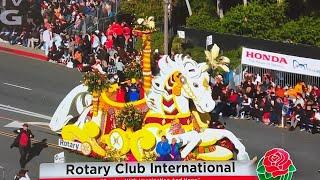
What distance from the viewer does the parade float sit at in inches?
784

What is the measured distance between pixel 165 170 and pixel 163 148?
1168 millimetres

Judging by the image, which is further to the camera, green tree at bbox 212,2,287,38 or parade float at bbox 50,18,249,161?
green tree at bbox 212,2,287,38

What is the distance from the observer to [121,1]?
36.6m

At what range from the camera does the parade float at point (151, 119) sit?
1991 centimetres

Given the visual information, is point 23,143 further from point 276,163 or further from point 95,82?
point 276,163

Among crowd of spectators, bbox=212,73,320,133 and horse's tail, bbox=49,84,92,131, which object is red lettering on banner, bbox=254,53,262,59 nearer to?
crowd of spectators, bbox=212,73,320,133

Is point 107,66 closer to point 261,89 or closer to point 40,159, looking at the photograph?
point 261,89

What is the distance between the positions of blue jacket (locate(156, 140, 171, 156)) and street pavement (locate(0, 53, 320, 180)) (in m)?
3.48

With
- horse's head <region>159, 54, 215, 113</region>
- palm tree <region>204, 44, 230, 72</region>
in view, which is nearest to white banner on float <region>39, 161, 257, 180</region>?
horse's head <region>159, 54, 215, 113</region>

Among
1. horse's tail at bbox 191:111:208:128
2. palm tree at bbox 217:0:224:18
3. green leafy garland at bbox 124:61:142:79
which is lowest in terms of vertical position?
horse's tail at bbox 191:111:208:128

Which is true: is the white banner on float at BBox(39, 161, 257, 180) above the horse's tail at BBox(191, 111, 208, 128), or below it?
below

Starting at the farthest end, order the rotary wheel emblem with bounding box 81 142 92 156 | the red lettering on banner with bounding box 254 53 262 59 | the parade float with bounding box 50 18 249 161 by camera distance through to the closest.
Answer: the red lettering on banner with bounding box 254 53 262 59 < the rotary wheel emblem with bounding box 81 142 92 156 < the parade float with bounding box 50 18 249 161

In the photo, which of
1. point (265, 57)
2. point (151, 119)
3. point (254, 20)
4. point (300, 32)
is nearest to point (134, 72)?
point (151, 119)

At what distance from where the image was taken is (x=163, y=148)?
1980 centimetres
